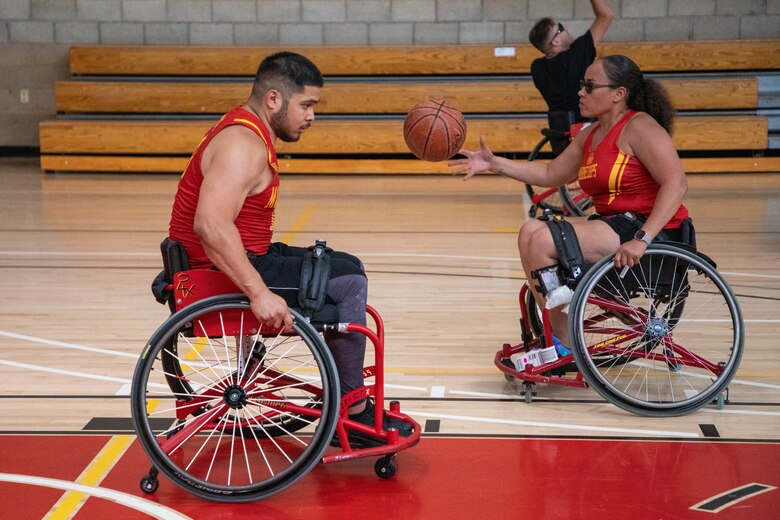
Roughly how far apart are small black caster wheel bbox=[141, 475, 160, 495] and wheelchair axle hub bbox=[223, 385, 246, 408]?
29cm

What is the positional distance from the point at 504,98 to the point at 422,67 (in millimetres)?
837

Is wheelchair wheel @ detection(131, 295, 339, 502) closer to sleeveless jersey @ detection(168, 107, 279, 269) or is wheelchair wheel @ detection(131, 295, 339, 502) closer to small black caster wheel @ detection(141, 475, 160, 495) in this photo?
small black caster wheel @ detection(141, 475, 160, 495)

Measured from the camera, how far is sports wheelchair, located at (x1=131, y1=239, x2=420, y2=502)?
7.98 feet

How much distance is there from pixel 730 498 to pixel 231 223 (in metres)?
1.36

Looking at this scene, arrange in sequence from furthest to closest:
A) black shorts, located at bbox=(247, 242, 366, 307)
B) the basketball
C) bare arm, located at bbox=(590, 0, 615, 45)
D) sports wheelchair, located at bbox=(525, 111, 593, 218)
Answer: sports wheelchair, located at bbox=(525, 111, 593, 218), bare arm, located at bbox=(590, 0, 615, 45), the basketball, black shorts, located at bbox=(247, 242, 366, 307)

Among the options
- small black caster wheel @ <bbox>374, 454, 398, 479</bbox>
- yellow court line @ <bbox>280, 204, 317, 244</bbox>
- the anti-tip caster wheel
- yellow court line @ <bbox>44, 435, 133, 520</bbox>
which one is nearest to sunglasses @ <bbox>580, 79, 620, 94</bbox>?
the anti-tip caster wheel

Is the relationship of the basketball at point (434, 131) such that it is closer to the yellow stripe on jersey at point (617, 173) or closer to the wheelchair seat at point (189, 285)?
the yellow stripe on jersey at point (617, 173)

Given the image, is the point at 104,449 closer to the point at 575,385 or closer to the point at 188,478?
the point at 188,478

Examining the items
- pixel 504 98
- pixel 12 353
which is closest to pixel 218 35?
pixel 504 98

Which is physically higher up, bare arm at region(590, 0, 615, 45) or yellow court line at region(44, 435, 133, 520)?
bare arm at region(590, 0, 615, 45)

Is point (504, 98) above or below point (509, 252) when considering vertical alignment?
above

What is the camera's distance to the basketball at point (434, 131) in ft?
12.1

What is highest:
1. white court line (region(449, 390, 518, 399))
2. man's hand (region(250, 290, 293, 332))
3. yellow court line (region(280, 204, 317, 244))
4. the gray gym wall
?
the gray gym wall

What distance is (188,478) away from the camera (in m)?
2.46
